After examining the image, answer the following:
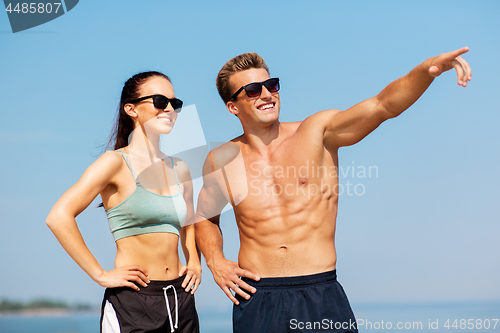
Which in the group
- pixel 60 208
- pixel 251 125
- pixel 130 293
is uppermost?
pixel 251 125

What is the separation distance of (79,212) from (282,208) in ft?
5.70

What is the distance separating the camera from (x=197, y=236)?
5090 mm

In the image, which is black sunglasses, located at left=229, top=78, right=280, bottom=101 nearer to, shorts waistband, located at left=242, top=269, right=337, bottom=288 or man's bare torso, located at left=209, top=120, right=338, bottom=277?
man's bare torso, located at left=209, top=120, right=338, bottom=277

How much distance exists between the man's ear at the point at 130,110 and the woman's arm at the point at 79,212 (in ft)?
1.83

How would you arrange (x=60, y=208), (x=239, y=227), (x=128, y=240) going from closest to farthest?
(x=60, y=208)
(x=128, y=240)
(x=239, y=227)

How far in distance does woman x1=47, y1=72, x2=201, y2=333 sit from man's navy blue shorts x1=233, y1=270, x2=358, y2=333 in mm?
593

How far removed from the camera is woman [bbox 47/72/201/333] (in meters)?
4.16

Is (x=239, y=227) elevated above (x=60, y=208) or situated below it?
below

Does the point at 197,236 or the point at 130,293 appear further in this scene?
the point at 197,236

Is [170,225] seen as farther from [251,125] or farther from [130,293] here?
[251,125]

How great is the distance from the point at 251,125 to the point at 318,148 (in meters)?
0.81

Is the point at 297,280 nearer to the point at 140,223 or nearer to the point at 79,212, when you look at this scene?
the point at 140,223

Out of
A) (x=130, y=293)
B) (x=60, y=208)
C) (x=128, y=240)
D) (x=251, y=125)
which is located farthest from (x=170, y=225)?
(x=251, y=125)

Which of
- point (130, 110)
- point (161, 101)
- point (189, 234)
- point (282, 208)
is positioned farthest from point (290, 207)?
point (130, 110)
